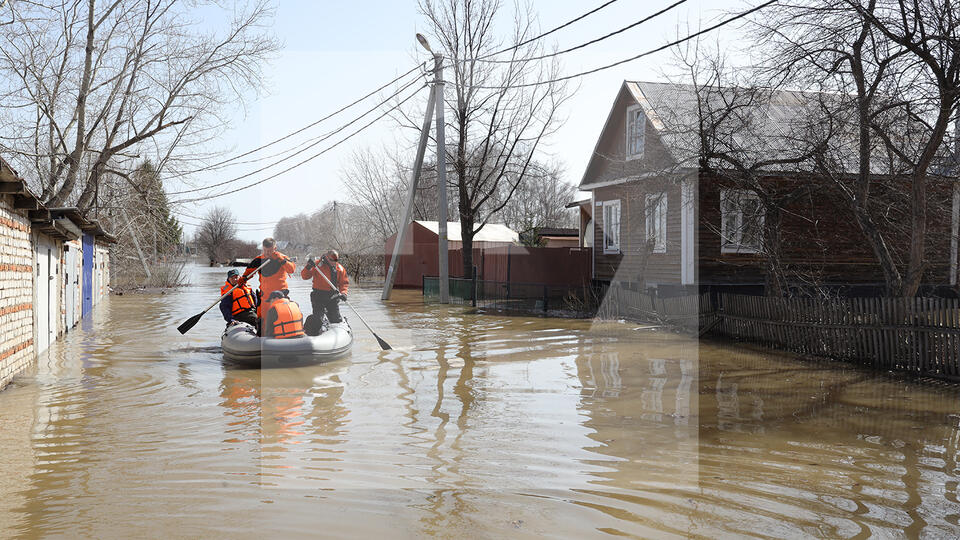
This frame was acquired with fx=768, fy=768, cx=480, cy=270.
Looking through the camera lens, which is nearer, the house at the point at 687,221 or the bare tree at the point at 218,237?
the house at the point at 687,221

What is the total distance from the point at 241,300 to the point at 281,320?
2580 millimetres

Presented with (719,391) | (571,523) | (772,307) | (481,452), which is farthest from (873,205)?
(571,523)

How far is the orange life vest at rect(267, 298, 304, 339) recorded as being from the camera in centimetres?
1165

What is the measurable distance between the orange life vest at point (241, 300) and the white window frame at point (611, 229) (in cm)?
1282

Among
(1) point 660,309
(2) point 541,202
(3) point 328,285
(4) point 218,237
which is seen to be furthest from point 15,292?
(4) point 218,237

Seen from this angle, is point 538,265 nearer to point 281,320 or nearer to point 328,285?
point 328,285

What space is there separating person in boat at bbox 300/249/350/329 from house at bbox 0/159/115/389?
4.20 metres

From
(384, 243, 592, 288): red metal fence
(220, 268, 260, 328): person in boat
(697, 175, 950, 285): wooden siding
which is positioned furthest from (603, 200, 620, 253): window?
(220, 268, 260, 328): person in boat

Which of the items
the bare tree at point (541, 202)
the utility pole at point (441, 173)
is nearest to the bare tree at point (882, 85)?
the utility pole at point (441, 173)

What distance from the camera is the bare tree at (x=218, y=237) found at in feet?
315

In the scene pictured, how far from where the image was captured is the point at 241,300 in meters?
13.9

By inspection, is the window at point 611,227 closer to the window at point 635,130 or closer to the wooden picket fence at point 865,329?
the window at point 635,130

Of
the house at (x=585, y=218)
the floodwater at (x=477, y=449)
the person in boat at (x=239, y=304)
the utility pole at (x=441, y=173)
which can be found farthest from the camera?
the house at (x=585, y=218)

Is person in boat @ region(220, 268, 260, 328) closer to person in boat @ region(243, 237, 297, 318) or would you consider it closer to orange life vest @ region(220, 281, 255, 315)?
orange life vest @ region(220, 281, 255, 315)
